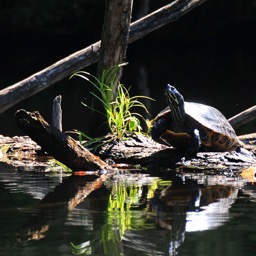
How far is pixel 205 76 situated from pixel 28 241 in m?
13.5

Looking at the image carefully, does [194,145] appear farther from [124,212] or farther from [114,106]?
[124,212]

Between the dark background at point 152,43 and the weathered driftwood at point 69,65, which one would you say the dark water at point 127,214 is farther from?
the dark background at point 152,43

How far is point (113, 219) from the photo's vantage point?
451cm

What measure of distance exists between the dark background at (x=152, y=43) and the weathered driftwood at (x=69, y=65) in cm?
739

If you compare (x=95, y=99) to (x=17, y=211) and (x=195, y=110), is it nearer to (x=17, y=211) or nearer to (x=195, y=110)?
(x=195, y=110)

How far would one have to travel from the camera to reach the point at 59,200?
16.8 ft

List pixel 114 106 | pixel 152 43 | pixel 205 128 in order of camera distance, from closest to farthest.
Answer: pixel 205 128
pixel 114 106
pixel 152 43

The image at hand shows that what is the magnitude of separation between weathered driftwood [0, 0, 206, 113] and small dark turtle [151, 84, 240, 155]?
0.92m

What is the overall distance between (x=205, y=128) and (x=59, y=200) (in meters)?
1.76

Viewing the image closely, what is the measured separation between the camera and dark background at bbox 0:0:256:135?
55.2ft

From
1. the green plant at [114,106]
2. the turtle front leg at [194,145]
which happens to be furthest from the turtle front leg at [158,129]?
the green plant at [114,106]

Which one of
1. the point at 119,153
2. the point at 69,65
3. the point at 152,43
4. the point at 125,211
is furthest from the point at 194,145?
the point at 152,43

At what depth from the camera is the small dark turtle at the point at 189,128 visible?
6.48 meters

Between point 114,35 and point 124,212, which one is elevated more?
point 114,35
